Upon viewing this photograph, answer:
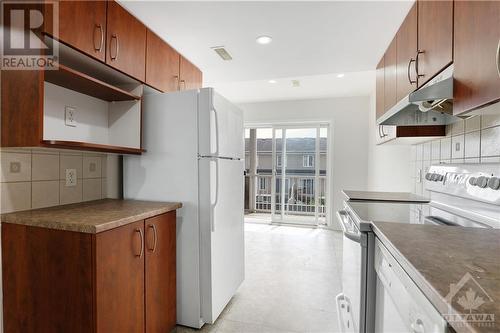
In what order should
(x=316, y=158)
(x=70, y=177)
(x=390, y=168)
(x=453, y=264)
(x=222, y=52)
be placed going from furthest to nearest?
(x=316, y=158), (x=390, y=168), (x=222, y=52), (x=70, y=177), (x=453, y=264)

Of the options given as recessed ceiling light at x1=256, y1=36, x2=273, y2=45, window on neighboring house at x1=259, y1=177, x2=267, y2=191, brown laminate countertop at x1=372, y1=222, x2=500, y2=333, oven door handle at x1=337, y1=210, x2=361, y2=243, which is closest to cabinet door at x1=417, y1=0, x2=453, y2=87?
brown laminate countertop at x1=372, y1=222, x2=500, y2=333

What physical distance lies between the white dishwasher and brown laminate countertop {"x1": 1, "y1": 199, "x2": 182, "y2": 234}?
1.19m

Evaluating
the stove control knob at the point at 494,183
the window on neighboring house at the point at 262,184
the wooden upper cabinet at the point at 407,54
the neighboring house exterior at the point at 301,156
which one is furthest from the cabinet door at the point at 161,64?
the window on neighboring house at the point at 262,184

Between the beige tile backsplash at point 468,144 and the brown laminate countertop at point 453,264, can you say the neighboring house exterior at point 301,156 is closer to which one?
the beige tile backsplash at point 468,144

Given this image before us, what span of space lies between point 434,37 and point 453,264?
1141 mm

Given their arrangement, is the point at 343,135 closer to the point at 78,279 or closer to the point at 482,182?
the point at 482,182

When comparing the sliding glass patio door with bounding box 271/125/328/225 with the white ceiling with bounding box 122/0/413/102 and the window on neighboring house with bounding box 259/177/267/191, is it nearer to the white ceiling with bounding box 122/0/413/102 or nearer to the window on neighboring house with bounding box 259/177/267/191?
the window on neighboring house with bounding box 259/177/267/191

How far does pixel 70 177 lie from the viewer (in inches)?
67.4

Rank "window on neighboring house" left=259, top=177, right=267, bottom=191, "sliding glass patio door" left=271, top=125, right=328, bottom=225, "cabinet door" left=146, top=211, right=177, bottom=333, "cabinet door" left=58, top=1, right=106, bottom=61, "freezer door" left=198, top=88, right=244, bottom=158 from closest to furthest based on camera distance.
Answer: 1. "cabinet door" left=58, top=1, right=106, bottom=61
2. "cabinet door" left=146, top=211, right=177, bottom=333
3. "freezer door" left=198, top=88, right=244, bottom=158
4. "sliding glass patio door" left=271, top=125, right=328, bottom=225
5. "window on neighboring house" left=259, top=177, right=267, bottom=191

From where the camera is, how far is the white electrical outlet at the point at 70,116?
63.7 inches

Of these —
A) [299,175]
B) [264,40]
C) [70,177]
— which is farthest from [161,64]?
[299,175]

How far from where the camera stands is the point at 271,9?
5.30ft

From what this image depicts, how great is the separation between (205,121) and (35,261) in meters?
1.20

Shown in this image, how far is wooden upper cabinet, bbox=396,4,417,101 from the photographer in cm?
151
